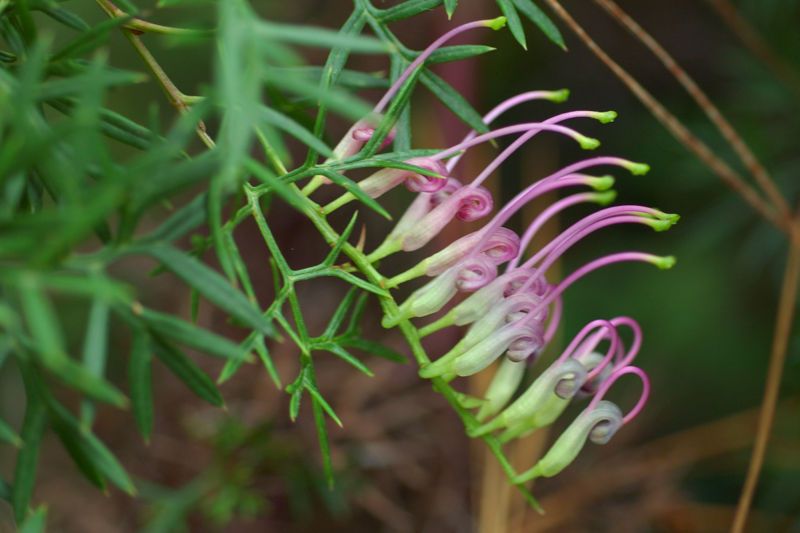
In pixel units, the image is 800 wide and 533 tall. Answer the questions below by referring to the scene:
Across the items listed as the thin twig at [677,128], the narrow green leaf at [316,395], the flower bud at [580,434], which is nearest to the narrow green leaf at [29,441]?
the narrow green leaf at [316,395]

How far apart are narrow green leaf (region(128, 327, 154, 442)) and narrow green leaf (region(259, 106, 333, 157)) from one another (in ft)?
0.30

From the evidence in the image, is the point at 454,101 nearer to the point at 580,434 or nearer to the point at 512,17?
the point at 512,17

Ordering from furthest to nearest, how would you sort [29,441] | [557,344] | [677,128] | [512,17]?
[557,344] → [677,128] → [512,17] → [29,441]

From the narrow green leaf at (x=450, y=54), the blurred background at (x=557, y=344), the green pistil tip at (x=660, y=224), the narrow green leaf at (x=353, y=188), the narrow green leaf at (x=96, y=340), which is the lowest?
the blurred background at (x=557, y=344)

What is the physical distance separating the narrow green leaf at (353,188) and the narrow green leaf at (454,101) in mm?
84

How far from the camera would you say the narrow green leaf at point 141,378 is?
13.9 inches

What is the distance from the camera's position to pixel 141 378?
36cm

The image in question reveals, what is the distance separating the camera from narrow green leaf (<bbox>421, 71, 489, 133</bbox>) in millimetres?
477

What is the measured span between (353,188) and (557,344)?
0.64m

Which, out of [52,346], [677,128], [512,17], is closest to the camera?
[52,346]

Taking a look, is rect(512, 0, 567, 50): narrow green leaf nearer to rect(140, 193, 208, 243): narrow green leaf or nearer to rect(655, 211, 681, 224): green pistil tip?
rect(655, 211, 681, 224): green pistil tip

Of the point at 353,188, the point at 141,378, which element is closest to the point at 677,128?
the point at 353,188

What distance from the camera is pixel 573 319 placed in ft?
3.86

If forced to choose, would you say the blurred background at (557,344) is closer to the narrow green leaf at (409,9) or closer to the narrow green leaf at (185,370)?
the narrow green leaf at (409,9)
